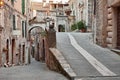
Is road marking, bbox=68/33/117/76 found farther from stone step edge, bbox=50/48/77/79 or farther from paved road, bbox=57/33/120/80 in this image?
stone step edge, bbox=50/48/77/79

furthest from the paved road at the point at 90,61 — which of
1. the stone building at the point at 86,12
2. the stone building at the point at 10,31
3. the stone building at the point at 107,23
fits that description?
the stone building at the point at 86,12

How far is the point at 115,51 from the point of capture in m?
16.9

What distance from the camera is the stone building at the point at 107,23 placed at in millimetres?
17953

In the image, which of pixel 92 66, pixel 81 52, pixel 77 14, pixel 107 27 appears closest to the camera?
pixel 92 66

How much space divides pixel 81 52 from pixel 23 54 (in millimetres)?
19117

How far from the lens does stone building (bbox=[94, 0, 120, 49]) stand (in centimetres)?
1795

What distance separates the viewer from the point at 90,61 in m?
14.3

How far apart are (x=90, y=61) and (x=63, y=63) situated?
4.31ft

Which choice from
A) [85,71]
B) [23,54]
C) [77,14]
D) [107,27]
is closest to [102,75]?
[85,71]

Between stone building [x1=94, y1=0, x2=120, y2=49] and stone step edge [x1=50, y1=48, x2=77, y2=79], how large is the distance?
134 inches

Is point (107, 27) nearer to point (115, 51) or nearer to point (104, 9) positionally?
point (104, 9)

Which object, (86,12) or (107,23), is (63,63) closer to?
(107,23)

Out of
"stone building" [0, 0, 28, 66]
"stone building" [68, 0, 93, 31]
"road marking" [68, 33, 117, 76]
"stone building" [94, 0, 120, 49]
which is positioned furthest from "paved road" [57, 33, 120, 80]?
"stone building" [68, 0, 93, 31]

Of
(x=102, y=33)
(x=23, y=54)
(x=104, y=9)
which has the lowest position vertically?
(x=23, y=54)
